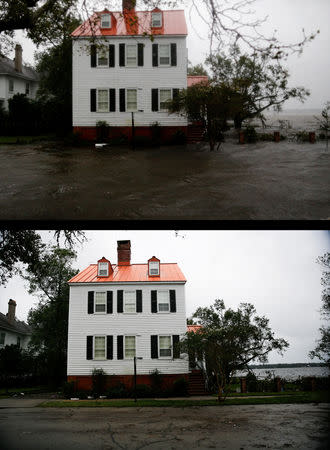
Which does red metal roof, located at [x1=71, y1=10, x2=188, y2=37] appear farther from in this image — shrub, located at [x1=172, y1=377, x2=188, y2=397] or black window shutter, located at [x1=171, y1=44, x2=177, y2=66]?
shrub, located at [x1=172, y1=377, x2=188, y2=397]

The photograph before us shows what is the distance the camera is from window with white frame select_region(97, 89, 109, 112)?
9.95 meters

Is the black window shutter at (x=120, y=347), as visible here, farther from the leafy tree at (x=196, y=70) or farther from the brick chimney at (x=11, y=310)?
the leafy tree at (x=196, y=70)

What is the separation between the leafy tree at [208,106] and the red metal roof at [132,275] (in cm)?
303

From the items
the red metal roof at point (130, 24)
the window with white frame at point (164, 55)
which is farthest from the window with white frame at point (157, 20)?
the window with white frame at point (164, 55)

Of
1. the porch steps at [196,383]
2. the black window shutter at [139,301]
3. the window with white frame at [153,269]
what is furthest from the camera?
the black window shutter at [139,301]

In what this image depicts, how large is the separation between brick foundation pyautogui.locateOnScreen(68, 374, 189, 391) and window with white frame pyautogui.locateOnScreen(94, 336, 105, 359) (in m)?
0.43

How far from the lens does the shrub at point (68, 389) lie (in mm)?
7512

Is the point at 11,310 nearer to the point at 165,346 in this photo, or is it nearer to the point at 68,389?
the point at 68,389

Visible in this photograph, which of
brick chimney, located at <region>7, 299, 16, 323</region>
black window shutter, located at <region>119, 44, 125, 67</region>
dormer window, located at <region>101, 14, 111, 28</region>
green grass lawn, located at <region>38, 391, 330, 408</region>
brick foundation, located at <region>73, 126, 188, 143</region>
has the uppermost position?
black window shutter, located at <region>119, 44, 125, 67</region>

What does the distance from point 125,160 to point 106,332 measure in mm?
3859

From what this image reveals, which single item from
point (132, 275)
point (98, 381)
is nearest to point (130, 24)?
point (132, 275)

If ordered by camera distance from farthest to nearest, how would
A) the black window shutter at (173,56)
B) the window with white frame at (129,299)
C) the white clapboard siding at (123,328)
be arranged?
the black window shutter at (173,56)
the window with white frame at (129,299)
the white clapboard siding at (123,328)

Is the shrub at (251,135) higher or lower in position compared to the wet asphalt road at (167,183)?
higher

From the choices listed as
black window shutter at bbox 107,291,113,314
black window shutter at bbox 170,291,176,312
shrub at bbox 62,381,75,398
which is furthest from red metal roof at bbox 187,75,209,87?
shrub at bbox 62,381,75,398
